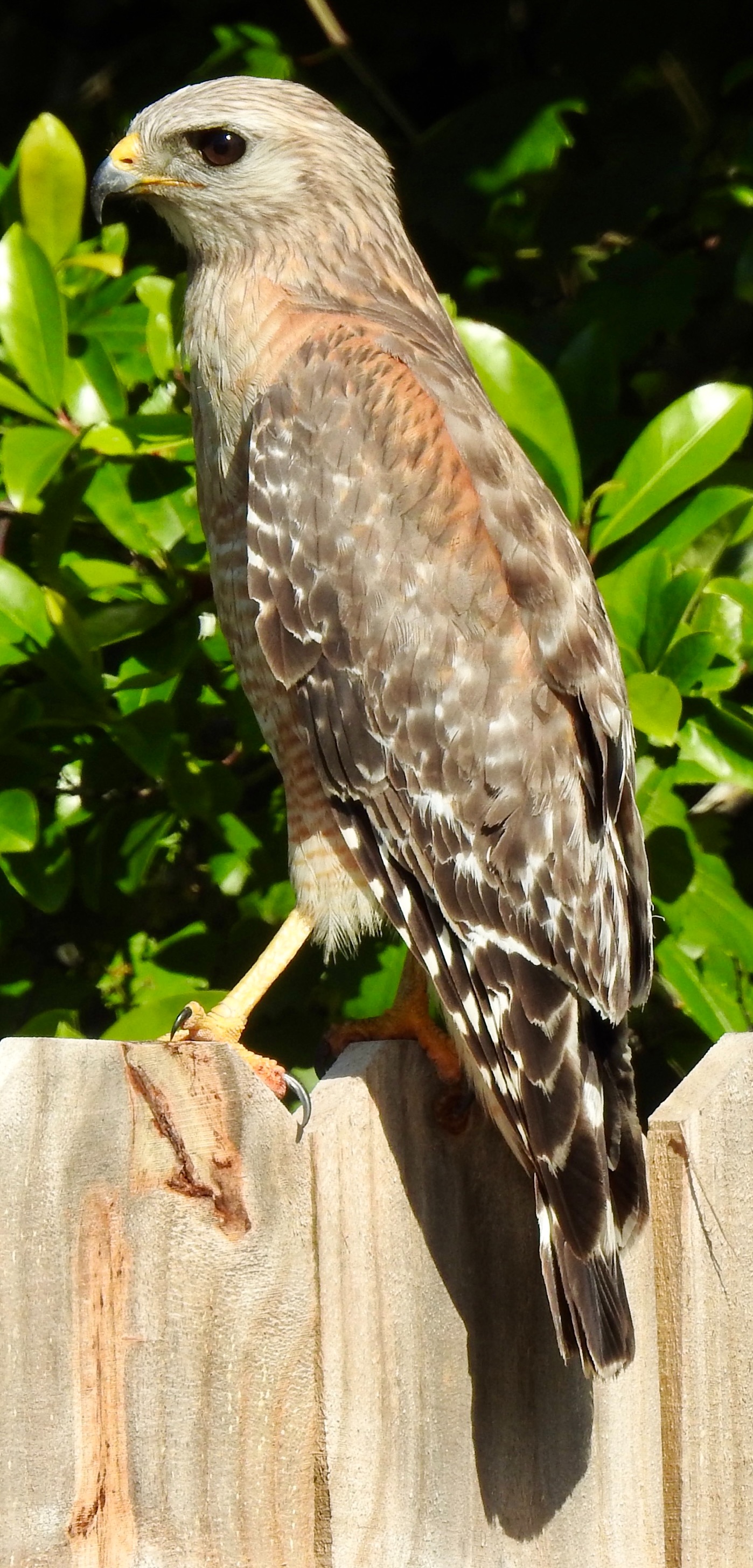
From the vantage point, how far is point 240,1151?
1.54 m

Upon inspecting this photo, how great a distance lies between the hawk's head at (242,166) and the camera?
2799mm

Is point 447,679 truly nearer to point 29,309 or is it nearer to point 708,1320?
point 29,309

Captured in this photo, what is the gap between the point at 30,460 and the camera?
243cm

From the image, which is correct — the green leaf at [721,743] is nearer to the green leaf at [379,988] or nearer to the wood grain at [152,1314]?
the green leaf at [379,988]

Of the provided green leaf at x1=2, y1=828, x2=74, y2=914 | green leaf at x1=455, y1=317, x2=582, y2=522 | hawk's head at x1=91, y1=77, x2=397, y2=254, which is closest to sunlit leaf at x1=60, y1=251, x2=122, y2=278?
hawk's head at x1=91, y1=77, x2=397, y2=254

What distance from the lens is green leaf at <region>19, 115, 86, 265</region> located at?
103 inches

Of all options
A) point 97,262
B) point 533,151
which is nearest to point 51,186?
point 97,262

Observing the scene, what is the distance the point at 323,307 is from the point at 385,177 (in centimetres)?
45

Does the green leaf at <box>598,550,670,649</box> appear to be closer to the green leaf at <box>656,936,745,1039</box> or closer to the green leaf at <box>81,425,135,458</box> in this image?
the green leaf at <box>656,936,745,1039</box>

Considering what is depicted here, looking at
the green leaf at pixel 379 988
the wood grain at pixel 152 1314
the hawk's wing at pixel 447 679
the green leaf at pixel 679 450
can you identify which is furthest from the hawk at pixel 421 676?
the wood grain at pixel 152 1314

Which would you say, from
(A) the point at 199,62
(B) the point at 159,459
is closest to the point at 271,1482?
(B) the point at 159,459

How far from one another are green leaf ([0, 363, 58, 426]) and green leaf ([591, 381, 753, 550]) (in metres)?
0.89

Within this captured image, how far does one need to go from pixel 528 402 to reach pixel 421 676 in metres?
0.46

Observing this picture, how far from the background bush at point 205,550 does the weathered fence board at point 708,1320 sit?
69cm
